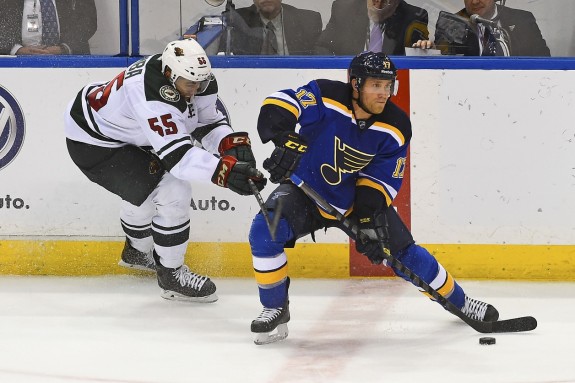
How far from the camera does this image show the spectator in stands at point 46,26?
4.79m

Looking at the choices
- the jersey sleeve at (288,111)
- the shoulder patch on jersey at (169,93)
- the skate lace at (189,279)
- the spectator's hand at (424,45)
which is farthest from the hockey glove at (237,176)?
the spectator's hand at (424,45)

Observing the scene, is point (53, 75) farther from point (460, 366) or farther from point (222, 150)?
point (460, 366)

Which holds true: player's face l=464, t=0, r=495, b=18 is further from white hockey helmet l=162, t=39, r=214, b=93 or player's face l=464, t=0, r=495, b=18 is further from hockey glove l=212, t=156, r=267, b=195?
hockey glove l=212, t=156, r=267, b=195

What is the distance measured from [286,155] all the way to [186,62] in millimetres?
751

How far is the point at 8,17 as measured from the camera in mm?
4844

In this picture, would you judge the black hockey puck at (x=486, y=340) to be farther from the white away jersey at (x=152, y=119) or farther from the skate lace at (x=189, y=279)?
the skate lace at (x=189, y=279)

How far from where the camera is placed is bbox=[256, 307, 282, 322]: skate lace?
3.66m

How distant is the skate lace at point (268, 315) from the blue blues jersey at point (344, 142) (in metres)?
0.46

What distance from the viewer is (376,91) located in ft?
11.8

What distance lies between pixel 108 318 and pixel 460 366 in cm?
143

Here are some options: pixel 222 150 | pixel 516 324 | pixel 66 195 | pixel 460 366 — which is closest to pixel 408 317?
pixel 516 324

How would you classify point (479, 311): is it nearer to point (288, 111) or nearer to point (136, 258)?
point (288, 111)

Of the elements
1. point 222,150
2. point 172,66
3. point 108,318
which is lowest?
point 108,318

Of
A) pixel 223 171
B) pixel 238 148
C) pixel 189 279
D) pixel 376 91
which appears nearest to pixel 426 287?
pixel 376 91
